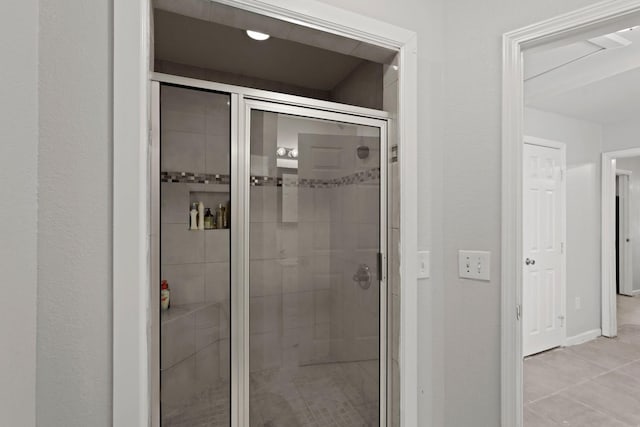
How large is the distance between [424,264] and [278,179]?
77cm

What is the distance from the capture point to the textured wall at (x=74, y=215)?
2.71 ft

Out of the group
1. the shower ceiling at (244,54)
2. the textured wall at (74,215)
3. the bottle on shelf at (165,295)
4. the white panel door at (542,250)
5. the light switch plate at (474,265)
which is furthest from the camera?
the white panel door at (542,250)

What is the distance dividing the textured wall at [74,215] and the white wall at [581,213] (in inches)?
147

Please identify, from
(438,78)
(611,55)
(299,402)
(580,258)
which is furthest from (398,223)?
(580,258)

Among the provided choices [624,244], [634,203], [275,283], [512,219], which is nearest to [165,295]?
[275,283]

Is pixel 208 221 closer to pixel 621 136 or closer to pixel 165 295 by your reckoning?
pixel 165 295

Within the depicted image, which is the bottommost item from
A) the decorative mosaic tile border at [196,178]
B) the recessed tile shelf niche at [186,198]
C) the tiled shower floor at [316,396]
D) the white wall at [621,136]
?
the tiled shower floor at [316,396]

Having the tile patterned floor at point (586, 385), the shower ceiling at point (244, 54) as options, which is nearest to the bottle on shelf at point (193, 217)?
the shower ceiling at point (244, 54)

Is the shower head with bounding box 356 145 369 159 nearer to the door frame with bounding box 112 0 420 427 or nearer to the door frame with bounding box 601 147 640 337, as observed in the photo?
the door frame with bounding box 112 0 420 427

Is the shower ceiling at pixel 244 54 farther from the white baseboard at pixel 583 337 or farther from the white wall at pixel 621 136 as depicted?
the white baseboard at pixel 583 337

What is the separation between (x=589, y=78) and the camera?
2.29 metres

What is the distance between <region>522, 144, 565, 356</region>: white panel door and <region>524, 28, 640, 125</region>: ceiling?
498 millimetres

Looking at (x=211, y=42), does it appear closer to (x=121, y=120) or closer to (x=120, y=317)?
(x=121, y=120)

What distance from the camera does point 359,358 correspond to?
5.29ft
